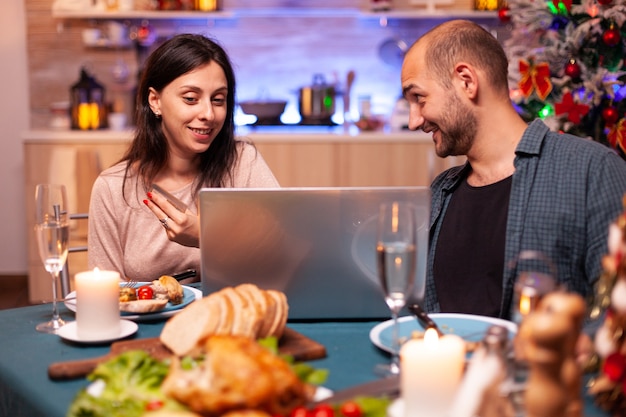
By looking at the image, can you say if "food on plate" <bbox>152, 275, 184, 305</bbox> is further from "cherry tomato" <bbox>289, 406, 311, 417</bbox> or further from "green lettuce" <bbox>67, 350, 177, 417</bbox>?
"cherry tomato" <bbox>289, 406, 311, 417</bbox>

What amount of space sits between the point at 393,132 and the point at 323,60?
84cm

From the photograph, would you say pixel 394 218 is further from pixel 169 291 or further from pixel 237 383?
pixel 169 291

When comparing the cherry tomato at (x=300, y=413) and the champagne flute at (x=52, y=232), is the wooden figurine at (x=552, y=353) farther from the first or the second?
the champagne flute at (x=52, y=232)

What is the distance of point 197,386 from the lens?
35.7 inches

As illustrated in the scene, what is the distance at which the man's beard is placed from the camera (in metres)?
1.86

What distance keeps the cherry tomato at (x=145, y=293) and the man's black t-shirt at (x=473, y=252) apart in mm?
675

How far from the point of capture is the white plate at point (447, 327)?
128 cm

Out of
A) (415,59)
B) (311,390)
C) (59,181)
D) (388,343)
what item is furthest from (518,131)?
(59,181)

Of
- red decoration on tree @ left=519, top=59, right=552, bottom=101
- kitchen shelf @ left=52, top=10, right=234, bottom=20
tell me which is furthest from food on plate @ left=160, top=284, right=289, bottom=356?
kitchen shelf @ left=52, top=10, right=234, bottom=20

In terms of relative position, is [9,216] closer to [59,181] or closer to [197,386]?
[59,181]

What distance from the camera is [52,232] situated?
139 centimetres

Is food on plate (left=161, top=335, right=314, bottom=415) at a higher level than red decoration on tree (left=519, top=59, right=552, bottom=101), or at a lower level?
lower

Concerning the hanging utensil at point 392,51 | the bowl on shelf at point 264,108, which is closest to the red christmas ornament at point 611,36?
the hanging utensil at point 392,51

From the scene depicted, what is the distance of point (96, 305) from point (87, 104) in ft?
11.8
